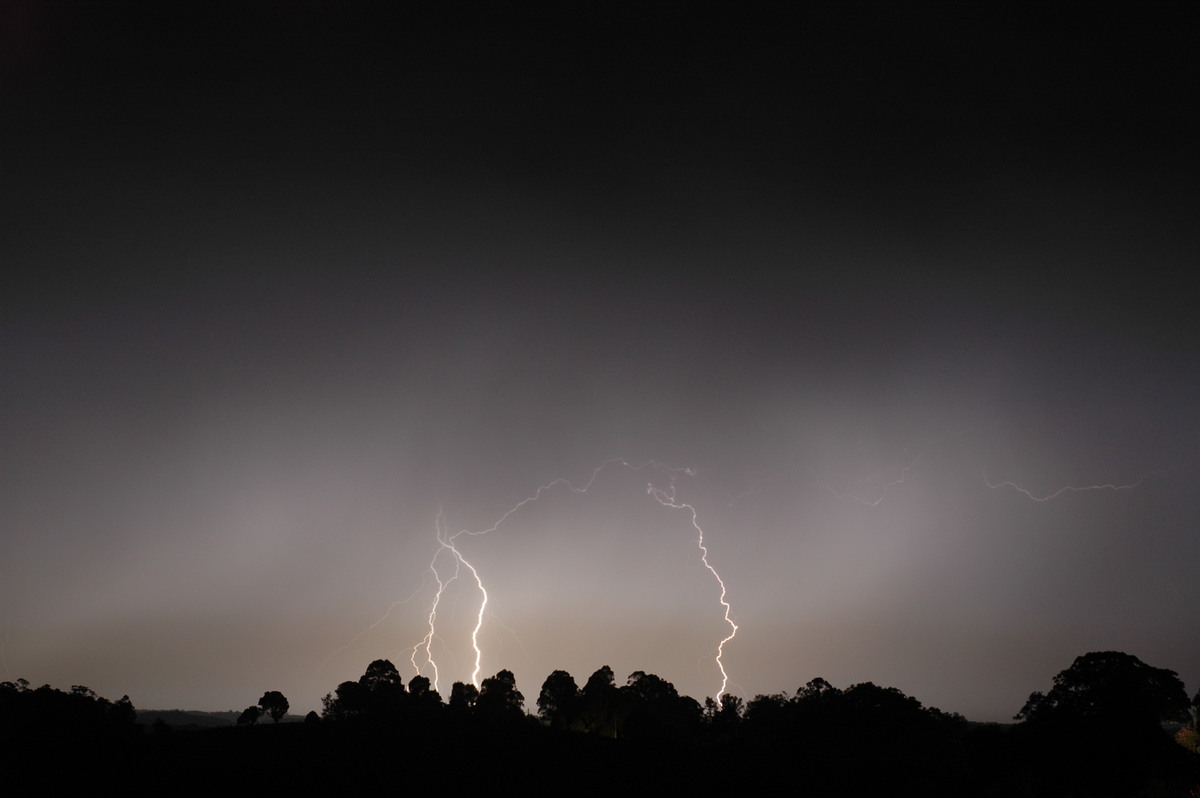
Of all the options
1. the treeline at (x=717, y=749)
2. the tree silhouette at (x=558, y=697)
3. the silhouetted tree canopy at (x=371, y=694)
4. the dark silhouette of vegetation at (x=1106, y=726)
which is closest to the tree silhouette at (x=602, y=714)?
the treeline at (x=717, y=749)

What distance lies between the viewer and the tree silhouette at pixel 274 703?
68.1 meters

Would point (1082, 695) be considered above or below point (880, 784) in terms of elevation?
above

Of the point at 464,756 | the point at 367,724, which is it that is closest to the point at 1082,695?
the point at 464,756

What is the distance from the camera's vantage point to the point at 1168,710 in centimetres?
4403

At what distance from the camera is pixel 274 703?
68.6 m

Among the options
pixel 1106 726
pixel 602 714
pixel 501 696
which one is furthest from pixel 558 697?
pixel 1106 726

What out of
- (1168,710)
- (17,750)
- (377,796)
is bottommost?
(377,796)

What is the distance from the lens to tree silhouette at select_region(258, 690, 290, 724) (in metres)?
68.1

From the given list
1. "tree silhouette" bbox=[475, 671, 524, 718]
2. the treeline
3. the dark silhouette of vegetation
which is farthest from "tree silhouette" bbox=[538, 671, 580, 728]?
the dark silhouette of vegetation

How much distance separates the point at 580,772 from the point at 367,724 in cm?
1890

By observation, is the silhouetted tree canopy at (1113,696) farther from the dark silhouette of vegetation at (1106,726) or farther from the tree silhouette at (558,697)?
the tree silhouette at (558,697)

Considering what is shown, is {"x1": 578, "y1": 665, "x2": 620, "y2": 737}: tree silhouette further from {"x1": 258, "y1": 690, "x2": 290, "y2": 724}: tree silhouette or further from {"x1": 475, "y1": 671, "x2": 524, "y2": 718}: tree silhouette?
{"x1": 258, "y1": 690, "x2": 290, "y2": 724}: tree silhouette

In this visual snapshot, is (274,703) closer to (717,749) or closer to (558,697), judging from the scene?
(558,697)

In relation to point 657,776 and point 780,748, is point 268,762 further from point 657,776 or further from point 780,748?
point 780,748
